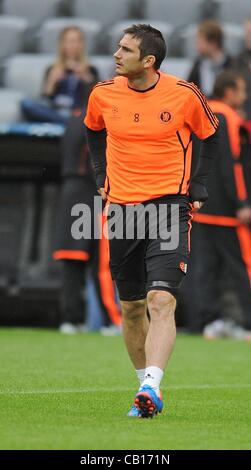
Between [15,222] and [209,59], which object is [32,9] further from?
[209,59]

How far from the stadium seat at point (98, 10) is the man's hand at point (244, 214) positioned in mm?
5483

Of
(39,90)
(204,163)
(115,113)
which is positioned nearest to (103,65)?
(39,90)

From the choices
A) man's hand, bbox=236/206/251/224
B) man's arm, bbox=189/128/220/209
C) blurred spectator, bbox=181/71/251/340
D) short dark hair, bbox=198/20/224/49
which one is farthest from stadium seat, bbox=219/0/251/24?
man's arm, bbox=189/128/220/209

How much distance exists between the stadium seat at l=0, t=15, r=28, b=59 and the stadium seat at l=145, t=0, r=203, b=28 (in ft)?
5.73

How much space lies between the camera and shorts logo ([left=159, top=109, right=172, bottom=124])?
281 inches

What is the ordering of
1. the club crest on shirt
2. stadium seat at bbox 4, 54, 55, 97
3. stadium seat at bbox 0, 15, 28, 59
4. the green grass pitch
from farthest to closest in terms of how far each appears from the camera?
1. stadium seat at bbox 0, 15, 28, 59
2. stadium seat at bbox 4, 54, 55, 97
3. the club crest on shirt
4. the green grass pitch

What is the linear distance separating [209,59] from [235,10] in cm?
374

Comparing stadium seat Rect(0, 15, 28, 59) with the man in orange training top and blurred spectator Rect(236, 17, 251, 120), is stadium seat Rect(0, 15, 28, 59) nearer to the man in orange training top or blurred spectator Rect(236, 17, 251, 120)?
blurred spectator Rect(236, 17, 251, 120)

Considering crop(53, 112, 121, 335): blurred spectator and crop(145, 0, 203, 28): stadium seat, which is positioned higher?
crop(145, 0, 203, 28): stadium seat

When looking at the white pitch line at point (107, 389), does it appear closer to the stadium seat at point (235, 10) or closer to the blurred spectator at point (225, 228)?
the blurred spectator at point (225, 228)

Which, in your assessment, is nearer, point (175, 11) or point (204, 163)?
point (204, 163)

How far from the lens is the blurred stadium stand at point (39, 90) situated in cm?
1391

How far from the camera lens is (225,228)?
13.2 meters
